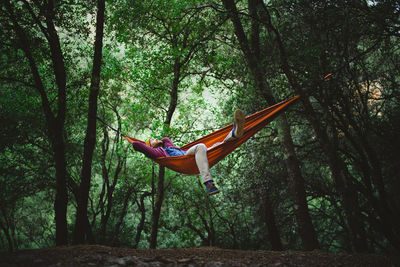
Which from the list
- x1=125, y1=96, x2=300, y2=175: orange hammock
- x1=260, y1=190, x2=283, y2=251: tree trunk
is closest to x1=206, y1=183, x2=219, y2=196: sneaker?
x1=125, y1=96, x2=300, y2=175: orange hammock

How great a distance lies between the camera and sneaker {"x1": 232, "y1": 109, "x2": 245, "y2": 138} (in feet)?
8.68

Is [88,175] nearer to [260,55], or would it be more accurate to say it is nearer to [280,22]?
[260,55]

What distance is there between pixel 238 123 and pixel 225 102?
2873mm

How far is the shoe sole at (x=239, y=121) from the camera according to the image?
8.66ft

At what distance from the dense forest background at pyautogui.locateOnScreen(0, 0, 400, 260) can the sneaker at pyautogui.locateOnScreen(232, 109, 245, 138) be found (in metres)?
0.60

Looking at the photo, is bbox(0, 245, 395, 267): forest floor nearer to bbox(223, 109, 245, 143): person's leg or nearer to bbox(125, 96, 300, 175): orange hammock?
bbox(125, 96, 300, 175): orange hammock

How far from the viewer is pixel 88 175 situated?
290 centimetres

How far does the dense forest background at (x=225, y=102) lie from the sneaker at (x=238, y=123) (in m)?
0.60

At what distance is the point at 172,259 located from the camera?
78.5 inches

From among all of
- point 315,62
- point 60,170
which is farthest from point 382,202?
point 60,170

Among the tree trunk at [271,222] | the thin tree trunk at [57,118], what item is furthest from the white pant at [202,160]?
the tree trunk at [271,222]

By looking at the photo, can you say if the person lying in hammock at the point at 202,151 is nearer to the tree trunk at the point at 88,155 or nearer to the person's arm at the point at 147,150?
the person's arm at the point at 147,150

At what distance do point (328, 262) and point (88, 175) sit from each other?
2.36 metres

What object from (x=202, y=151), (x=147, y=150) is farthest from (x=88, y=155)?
(x=202, y=151)
